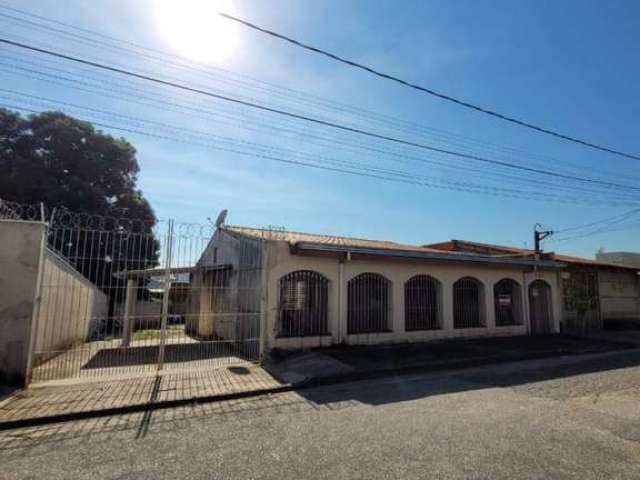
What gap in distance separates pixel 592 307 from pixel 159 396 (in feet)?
58.2

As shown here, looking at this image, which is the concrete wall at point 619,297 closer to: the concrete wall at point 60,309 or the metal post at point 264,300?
the metal post at point 264,300

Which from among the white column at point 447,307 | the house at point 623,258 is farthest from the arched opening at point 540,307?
the house at point 623,258

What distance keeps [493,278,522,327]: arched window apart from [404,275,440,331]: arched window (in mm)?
2817

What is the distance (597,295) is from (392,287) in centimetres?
1150

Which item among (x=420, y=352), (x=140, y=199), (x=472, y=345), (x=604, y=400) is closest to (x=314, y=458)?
(x=604, y=400)

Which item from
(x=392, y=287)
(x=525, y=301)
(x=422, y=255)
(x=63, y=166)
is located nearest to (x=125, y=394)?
(x=392, y=287)

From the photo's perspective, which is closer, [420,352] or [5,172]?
[420,352]

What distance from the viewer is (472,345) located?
10750mm

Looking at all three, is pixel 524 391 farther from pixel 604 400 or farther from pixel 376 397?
pixel 376 397

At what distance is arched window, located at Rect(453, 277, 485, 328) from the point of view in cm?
1242

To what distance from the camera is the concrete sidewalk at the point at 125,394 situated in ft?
16.1

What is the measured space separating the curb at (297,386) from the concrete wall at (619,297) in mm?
7181

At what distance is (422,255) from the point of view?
1122cm

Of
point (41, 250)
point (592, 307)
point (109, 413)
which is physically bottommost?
point (109, 413)
